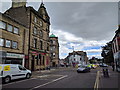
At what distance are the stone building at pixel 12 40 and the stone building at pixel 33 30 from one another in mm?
1492

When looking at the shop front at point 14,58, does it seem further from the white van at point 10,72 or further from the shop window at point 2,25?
the white van at point 10,72

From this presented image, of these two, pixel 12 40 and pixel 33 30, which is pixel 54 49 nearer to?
pixel 33 30

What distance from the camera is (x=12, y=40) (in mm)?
22000

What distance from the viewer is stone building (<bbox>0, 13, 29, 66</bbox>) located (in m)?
19.7

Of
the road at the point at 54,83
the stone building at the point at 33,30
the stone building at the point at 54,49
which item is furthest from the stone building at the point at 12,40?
the stone building at the point at 54,49

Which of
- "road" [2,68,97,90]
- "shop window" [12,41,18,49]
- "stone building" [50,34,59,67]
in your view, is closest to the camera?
"road" [2,68,97,90]

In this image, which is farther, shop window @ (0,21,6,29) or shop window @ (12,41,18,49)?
shop window @ (12,41,18,49)

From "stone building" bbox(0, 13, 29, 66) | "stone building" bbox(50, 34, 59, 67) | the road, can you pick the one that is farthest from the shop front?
"stone building" bbox(50, 34, 59, 67)

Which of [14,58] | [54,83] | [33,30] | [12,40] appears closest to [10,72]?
[54,83]

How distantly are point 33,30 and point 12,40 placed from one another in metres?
7.60

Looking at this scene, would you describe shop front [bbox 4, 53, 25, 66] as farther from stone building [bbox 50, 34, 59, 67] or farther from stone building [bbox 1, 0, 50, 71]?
stone building [bbox 50, 34, 59, 67]

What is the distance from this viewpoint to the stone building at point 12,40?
19.7 metres

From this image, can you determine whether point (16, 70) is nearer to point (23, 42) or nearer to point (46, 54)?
point (23, 42)

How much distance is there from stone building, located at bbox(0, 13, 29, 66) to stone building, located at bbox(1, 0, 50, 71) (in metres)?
1.49
